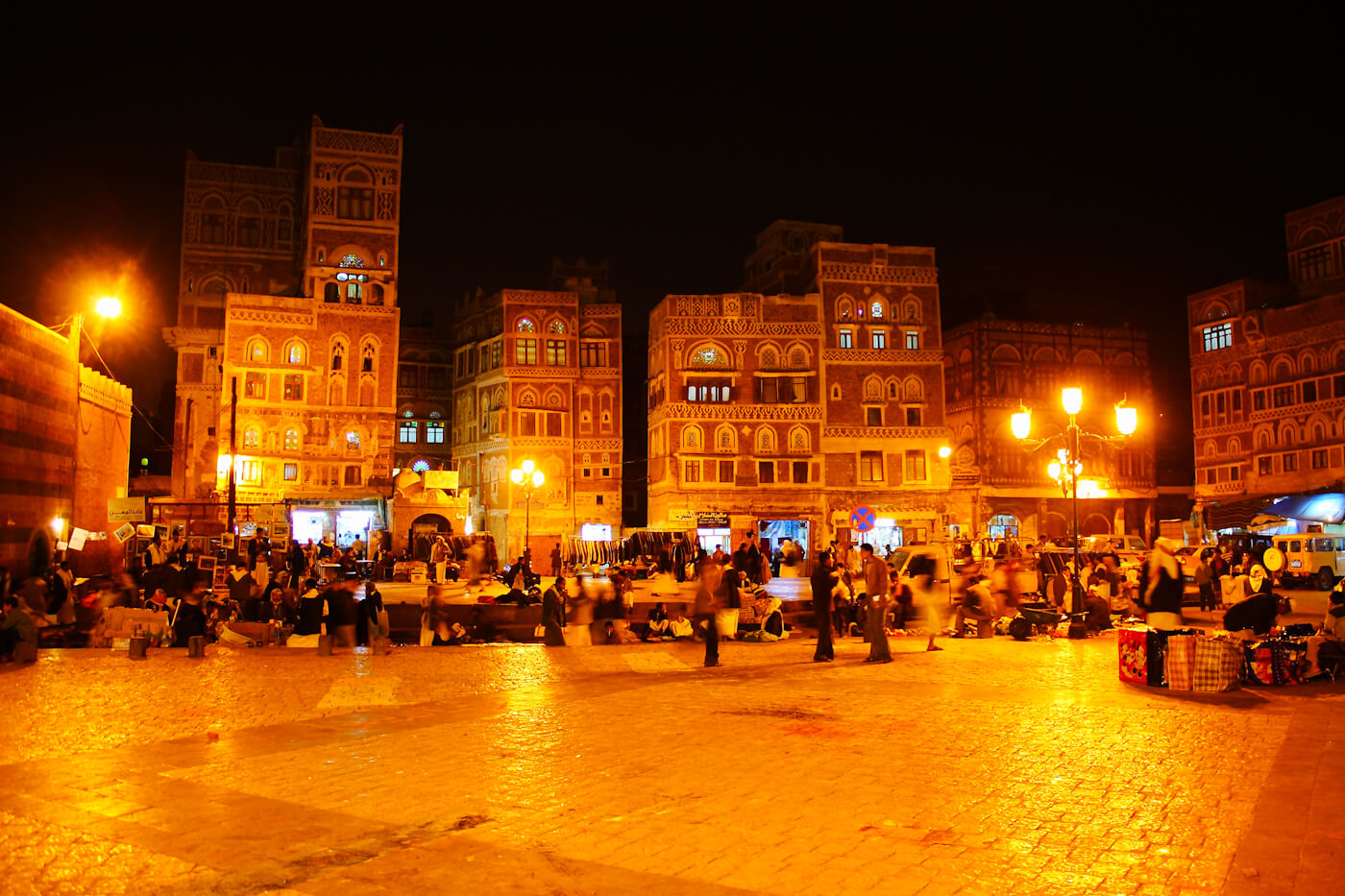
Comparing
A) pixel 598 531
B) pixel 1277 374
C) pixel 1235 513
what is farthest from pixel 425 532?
pixel 1277 374

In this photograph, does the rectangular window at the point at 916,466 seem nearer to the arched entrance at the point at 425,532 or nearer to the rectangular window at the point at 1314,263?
the rectangular window at the point at 1314,263

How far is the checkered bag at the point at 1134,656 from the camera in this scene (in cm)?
1179

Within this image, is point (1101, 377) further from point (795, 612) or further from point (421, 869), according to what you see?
point (421, 869)

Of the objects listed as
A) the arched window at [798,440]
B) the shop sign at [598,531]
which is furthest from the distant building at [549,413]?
the arched window at [798,440]

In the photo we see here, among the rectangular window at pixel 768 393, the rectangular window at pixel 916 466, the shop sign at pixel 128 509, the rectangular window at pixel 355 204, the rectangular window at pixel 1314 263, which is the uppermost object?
the rectangular window at pixel 355 204

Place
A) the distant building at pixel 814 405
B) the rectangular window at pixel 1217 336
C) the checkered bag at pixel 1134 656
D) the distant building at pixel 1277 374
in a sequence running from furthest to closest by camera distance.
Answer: the rectangular window at pixel 1217 336, the distant building at pixel 814 405, the distant building at pixel 1277 374, the checkered bag at pixel 1134 656

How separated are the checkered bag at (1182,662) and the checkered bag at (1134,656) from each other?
380 mm

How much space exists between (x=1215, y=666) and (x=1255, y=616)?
247 cm

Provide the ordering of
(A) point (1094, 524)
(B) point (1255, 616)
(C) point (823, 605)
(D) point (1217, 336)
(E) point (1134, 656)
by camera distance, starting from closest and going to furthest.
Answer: (E) point (1134, 656) → (B) point (1255, 616) → (C) point (823, 605) → (D) point (1217, 336) → (A) point (1094, 524)

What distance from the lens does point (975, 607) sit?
18.6 m

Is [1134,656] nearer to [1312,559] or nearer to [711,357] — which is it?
[1312,559]

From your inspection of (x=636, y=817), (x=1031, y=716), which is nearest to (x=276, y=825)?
(x=636, y=817)

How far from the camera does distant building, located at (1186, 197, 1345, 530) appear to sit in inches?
1905

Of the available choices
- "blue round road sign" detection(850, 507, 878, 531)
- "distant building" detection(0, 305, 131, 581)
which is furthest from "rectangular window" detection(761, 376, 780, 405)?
"distant building" detection(0, 305, 131, 581)
